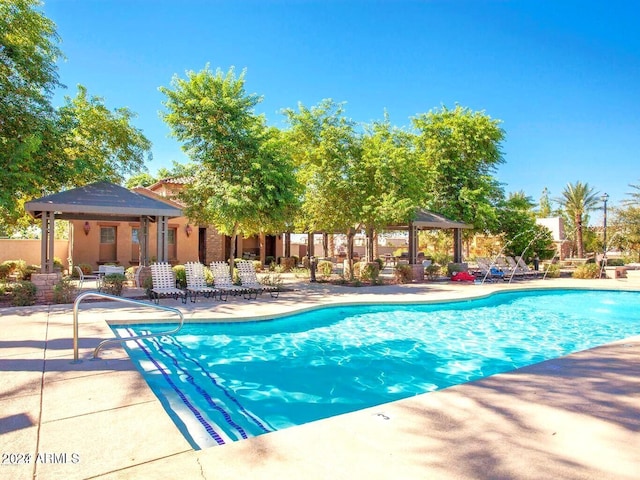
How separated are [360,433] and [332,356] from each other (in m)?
4.84

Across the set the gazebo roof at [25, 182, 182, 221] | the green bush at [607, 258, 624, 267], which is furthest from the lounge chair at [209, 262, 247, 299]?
the green bush at [607, 258, 624, 267]

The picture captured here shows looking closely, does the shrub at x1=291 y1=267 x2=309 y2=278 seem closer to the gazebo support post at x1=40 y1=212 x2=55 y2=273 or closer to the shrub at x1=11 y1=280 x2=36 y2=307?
the gazebo support post at x1=40 y1=212 x2=55 y2=273

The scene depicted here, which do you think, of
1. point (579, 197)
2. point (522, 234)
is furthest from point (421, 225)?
point (579, 197)

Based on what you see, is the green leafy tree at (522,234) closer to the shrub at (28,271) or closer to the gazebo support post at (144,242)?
the gazebo support post at (144,242)

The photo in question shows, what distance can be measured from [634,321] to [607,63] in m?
13.8

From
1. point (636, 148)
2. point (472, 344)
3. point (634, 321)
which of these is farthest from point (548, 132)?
point (472, 344)

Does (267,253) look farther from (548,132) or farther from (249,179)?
(548,132)

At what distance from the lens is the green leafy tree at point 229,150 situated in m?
15.3

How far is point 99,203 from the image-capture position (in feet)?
45.8

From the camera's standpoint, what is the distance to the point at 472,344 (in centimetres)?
972

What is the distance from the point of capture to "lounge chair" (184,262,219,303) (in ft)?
43.2

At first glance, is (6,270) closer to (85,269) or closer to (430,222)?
(85,269)

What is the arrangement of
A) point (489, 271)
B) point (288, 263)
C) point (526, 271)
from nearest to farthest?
point (489, 271) < point (526, 271) < point (288, 263)

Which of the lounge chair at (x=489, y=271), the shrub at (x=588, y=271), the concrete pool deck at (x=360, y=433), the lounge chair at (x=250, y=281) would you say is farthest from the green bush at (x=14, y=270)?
the shrub at (x=588, y=271)
